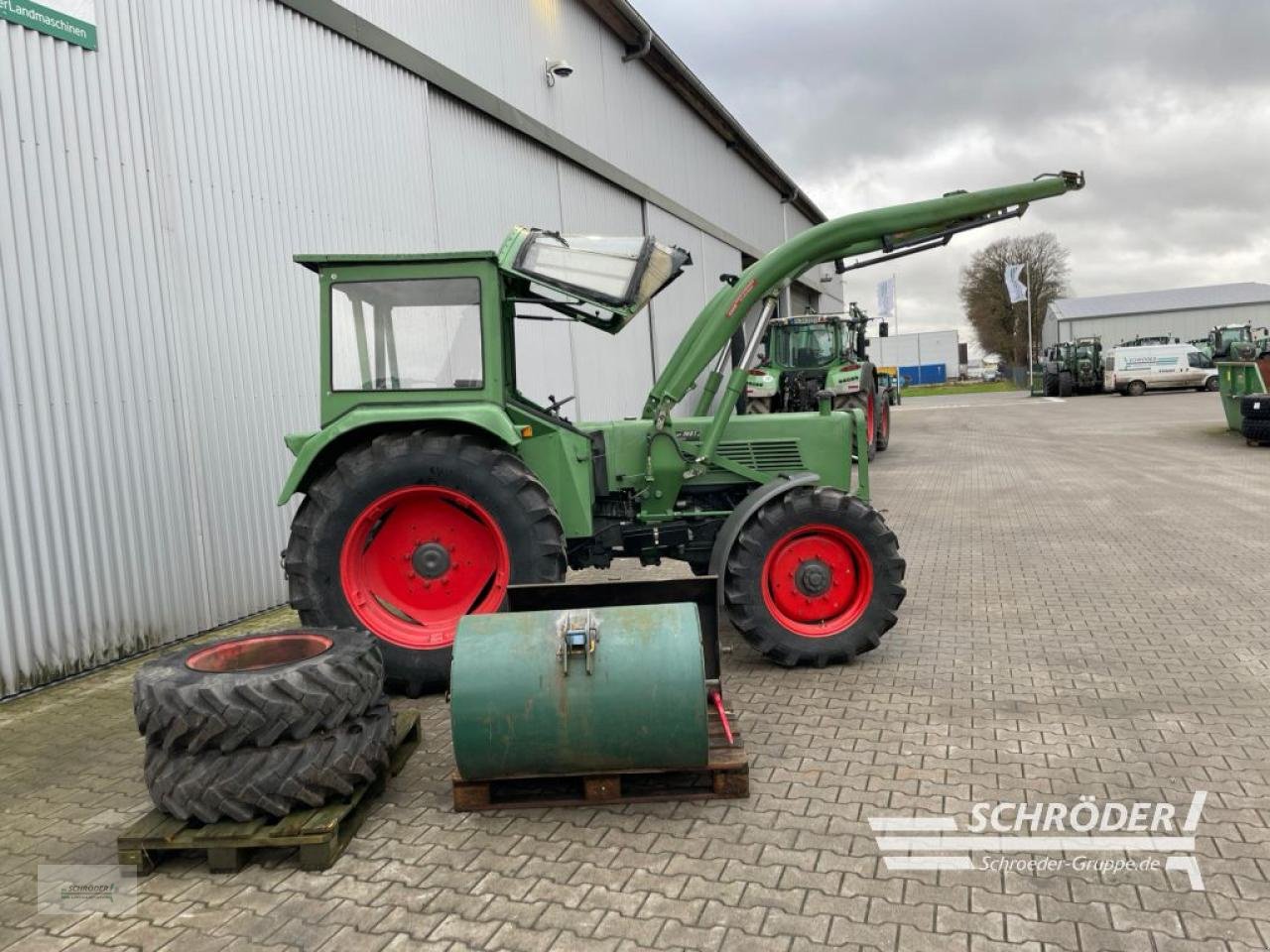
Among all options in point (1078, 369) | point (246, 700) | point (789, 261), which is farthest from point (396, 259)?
point (1078, 369)

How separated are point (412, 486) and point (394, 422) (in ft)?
1.22

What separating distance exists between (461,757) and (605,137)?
12.2 meters

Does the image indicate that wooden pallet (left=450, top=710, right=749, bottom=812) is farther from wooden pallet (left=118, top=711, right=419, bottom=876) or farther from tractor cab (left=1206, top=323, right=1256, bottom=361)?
tractor cab (left=1206, top=323, right=1256, bottom=361)

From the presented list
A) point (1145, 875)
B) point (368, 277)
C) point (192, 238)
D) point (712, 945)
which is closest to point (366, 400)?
point (368, 277)

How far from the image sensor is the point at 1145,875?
295 cm

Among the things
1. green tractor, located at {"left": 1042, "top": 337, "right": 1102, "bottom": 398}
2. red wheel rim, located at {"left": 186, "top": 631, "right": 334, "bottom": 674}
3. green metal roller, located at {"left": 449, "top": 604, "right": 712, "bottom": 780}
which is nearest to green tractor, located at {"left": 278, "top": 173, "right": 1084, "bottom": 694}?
red wheel rim, located at {"left": 186, "top": 631, "right": 334, "bottom": 674}

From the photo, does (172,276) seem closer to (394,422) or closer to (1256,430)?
(394,422)

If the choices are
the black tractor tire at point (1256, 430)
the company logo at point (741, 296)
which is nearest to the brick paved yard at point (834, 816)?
the company logo at point (741, 296)

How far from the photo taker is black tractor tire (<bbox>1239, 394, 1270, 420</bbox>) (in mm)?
15230

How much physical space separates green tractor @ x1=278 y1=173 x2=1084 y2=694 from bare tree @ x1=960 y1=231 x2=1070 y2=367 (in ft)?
200

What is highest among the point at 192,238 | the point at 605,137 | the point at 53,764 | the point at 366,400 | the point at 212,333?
the point at 605,137

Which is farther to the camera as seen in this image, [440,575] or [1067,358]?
[1067,358]

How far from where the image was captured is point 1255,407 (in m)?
15.4

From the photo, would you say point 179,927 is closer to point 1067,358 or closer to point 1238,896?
point 1238,896
